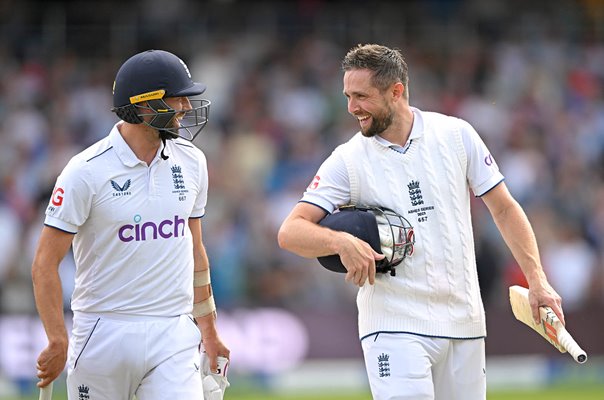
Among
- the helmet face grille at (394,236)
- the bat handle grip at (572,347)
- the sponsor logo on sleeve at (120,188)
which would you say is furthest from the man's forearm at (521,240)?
the sponsor logo on sleeve at (120,188)

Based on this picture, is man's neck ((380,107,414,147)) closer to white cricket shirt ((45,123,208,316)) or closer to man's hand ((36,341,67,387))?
white cricket shirt ((45,123,208,316))

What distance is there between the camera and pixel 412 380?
6262 mm

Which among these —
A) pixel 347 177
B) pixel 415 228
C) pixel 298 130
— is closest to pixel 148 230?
pixel 347 177

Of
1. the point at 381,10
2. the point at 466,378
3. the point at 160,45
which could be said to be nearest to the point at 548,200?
the point at 381,10

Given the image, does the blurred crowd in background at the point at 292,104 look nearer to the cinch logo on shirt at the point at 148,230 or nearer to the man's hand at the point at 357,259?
the cinch logo on shirt at the point at 148,230

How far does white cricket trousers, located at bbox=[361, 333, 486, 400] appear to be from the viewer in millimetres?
6273

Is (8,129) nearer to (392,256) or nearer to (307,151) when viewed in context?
(307,151)

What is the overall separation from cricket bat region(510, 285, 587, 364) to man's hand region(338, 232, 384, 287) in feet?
3.10

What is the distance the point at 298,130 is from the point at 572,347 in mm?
10652

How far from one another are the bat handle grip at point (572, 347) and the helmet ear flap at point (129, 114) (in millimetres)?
2444

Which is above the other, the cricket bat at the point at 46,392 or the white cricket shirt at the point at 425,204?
the white cricket shirt at the point at 425,204

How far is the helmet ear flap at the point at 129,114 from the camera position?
624 cm

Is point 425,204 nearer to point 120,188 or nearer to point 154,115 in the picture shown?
point 154,115

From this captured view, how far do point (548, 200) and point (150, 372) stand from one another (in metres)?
10.6
